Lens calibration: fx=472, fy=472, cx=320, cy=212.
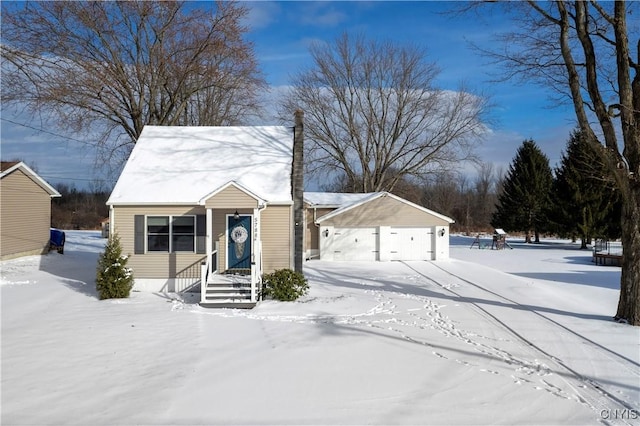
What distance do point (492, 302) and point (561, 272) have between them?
9.52 m

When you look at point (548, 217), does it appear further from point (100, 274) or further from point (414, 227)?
point (100, 274)

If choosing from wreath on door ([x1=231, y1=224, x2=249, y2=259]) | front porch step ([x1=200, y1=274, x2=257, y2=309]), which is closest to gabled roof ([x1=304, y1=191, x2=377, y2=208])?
wreath on door ([x1=231, y1=224, x2=249, y2=259])

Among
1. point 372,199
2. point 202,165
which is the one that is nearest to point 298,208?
point 202,165

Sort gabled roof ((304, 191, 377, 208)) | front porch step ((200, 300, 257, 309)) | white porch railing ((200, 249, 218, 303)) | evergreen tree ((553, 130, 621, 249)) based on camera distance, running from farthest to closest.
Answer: evergreen tree ((553, 130, 621, 249)) → gabled roof ((304, 191, 377, 208)) → white porch railing ((200, 249, 218, 303)) → front porch step ((200, 300, 257, 309))

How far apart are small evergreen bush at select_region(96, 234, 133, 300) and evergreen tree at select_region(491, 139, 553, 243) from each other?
34.3 m

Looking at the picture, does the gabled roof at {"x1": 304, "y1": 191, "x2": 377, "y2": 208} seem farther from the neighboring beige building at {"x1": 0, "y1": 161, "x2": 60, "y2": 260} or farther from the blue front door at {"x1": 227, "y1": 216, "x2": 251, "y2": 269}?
the neighboring beige building at {"x1": 0, "y1": 161, "x2": 60, "y2": 260}

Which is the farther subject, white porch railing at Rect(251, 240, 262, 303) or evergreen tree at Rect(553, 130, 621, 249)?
evergreen tree at Rect(553, 130, 621, 249)

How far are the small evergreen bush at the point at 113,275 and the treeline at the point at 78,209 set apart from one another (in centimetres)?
2557

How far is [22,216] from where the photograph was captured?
2173 cm

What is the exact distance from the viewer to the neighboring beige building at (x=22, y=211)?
20.6 m

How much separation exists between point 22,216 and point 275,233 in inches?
559

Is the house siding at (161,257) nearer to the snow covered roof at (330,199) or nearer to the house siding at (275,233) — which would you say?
the house siding at (275,233)

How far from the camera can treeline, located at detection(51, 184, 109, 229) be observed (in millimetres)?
54781

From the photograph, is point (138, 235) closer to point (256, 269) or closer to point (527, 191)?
point (256, 269)
